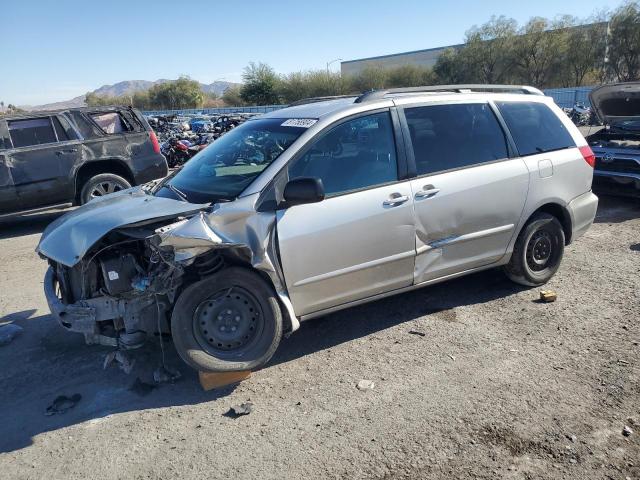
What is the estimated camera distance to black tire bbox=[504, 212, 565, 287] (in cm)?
480

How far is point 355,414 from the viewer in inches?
127

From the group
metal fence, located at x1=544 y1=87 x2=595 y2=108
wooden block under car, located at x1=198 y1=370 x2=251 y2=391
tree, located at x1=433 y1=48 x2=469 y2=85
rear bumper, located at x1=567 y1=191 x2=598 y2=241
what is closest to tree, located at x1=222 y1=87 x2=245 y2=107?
tree, located at x1=433 y1=48 x2=469 y2=85

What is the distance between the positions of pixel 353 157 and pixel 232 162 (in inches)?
39.5

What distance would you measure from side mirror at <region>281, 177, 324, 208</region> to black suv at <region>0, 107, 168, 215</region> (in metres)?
6.32

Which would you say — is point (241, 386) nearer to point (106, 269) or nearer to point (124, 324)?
point (124, 324)

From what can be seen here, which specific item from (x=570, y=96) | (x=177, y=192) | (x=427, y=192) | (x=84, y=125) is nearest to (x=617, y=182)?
(x=427, y=192)

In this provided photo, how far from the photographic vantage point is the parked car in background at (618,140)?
787 centimetres

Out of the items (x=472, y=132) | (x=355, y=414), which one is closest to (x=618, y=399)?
(x=355, y=414)

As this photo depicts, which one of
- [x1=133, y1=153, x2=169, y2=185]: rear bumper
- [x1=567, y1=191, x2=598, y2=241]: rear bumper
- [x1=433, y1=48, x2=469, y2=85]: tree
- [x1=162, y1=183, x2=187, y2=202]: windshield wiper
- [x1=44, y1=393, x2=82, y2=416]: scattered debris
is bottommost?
[x1=44, y1=393, x2=82, y2=416]: scattered debris

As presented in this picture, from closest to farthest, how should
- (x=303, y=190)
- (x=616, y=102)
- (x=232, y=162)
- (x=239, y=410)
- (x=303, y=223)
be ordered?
(x=239, y=410) < (x=303, y=190) < (x=303, y=223) < (x=232, y=162) < (x=616, y=102)

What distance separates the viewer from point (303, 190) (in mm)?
3475

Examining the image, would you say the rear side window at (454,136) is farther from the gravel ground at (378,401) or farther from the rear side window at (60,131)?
the rear side window at (60,131)

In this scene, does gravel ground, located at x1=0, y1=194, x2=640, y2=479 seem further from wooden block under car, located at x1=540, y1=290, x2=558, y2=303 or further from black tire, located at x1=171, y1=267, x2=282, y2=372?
black tire, located at x1=171, y1=267, x2=282, y2=372

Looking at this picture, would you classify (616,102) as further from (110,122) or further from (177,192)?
(110,122)
